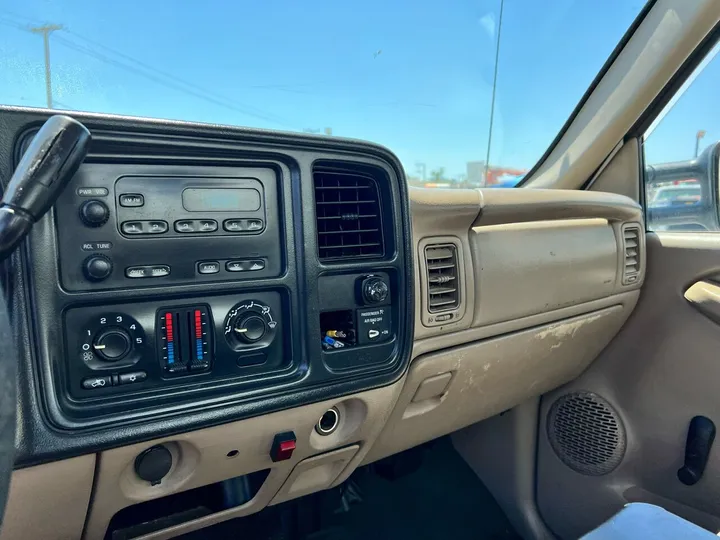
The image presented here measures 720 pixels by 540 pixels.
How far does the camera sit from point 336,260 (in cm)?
122

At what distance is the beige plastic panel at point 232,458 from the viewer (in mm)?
1062

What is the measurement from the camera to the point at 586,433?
2.04 meters

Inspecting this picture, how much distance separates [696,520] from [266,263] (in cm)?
174

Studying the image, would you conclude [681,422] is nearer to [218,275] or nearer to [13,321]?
[218,275]

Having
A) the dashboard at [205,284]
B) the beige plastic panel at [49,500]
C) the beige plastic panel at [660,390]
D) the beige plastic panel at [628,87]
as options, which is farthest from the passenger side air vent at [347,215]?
the beige plastic panel at [660,390]

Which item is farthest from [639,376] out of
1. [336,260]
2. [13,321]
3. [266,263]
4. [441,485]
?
[13,321]

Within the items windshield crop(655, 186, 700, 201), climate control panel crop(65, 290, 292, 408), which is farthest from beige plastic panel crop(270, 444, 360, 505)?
windshield crop(655, 186, 700, 201)

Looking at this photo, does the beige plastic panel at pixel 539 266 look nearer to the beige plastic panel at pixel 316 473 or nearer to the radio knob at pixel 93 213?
the beige plastic panel at pixel 316 473

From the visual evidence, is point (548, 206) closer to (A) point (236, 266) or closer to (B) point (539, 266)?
(B) point (539, 266)

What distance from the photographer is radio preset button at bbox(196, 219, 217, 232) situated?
1.04 metres

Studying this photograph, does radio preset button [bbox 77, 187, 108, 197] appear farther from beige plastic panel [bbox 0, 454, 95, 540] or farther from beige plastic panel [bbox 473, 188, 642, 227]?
beige plastic panel [bbox 473, 188, 642, 227]

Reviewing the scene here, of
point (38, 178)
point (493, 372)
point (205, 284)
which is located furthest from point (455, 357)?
point (38, 178)

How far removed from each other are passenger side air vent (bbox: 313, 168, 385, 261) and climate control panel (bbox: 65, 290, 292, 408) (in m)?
0.18

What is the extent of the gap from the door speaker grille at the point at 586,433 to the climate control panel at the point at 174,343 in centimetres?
138
